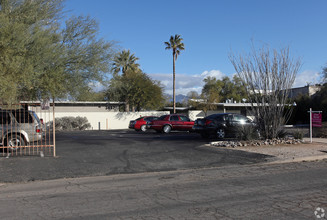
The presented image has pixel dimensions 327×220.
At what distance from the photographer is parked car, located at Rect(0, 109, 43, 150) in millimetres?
13430

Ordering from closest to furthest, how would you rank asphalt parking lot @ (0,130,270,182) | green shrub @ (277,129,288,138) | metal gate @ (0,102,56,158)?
asphalt parking lot @ (0,130,270,182)
metal gate @ (0,102,56,158)
green shrub @ (277,129,288,138)

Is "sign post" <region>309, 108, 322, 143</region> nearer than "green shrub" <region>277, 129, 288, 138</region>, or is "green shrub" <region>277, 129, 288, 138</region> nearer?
"green shrub" <region>277, 129, 288, 138</region>

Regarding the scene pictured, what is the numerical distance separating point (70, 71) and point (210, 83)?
56.5 meters

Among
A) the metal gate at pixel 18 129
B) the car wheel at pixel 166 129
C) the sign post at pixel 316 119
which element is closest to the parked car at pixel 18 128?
the metal gate at pixel 18 129

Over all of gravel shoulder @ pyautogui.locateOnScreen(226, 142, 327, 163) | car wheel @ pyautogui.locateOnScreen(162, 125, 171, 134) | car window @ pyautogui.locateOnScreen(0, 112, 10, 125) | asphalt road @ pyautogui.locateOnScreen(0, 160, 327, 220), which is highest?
car window @ pyautogui.locateOnScreen(0, 112, 10, 125)

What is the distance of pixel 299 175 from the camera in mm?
8969

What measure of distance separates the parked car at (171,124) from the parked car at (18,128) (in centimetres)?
1186

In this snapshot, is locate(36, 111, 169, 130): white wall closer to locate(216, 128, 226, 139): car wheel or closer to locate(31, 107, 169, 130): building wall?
locate(31, 107, 169, 130): building wall

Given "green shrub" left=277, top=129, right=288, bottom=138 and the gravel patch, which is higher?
"green shrub" left=277, top=129, right=288, bottom=138

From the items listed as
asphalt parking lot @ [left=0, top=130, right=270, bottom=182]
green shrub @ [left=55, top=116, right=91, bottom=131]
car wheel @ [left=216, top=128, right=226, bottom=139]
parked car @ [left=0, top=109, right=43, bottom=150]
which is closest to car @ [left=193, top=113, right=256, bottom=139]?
car wheel @ [left=216, top=128, right=226, bottom=139]

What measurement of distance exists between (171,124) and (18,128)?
43.6 ft

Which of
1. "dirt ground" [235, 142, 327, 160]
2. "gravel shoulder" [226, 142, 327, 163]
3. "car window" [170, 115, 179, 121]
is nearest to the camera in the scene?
"gravel shoulder" [226, 142, 327, 163]

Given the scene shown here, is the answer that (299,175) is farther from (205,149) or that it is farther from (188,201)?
(205,149)

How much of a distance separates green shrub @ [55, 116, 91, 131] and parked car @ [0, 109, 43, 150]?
1943 centimetres
